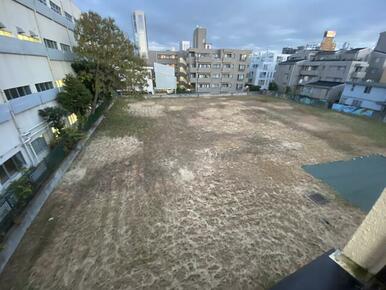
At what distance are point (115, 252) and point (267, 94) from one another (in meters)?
27.6

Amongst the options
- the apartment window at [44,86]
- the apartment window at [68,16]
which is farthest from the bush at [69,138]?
the apartment window at [68,16]

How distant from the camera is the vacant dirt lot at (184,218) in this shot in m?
4.15

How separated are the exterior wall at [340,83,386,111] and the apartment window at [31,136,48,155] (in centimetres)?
2777

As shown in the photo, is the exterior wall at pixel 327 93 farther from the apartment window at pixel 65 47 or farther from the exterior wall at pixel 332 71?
the apartment window at pixel 65 47

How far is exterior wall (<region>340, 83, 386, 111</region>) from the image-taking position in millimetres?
17609

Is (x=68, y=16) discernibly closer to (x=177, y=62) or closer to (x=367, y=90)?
(x=177, y=62)

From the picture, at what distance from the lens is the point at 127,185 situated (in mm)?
6844

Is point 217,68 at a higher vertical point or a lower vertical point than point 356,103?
higher

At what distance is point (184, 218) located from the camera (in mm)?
5508

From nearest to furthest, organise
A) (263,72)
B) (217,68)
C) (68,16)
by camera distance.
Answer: (68,16) → (217,68) → (263,72)

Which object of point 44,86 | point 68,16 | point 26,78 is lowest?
point 44,86

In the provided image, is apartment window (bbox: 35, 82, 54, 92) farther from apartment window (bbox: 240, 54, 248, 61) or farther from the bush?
apartment window (bbox: 240, 54, 248, 61)

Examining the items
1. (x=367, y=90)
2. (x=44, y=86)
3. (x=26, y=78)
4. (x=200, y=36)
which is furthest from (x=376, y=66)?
(x=26, y=78)

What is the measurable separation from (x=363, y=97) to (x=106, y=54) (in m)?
24.8
